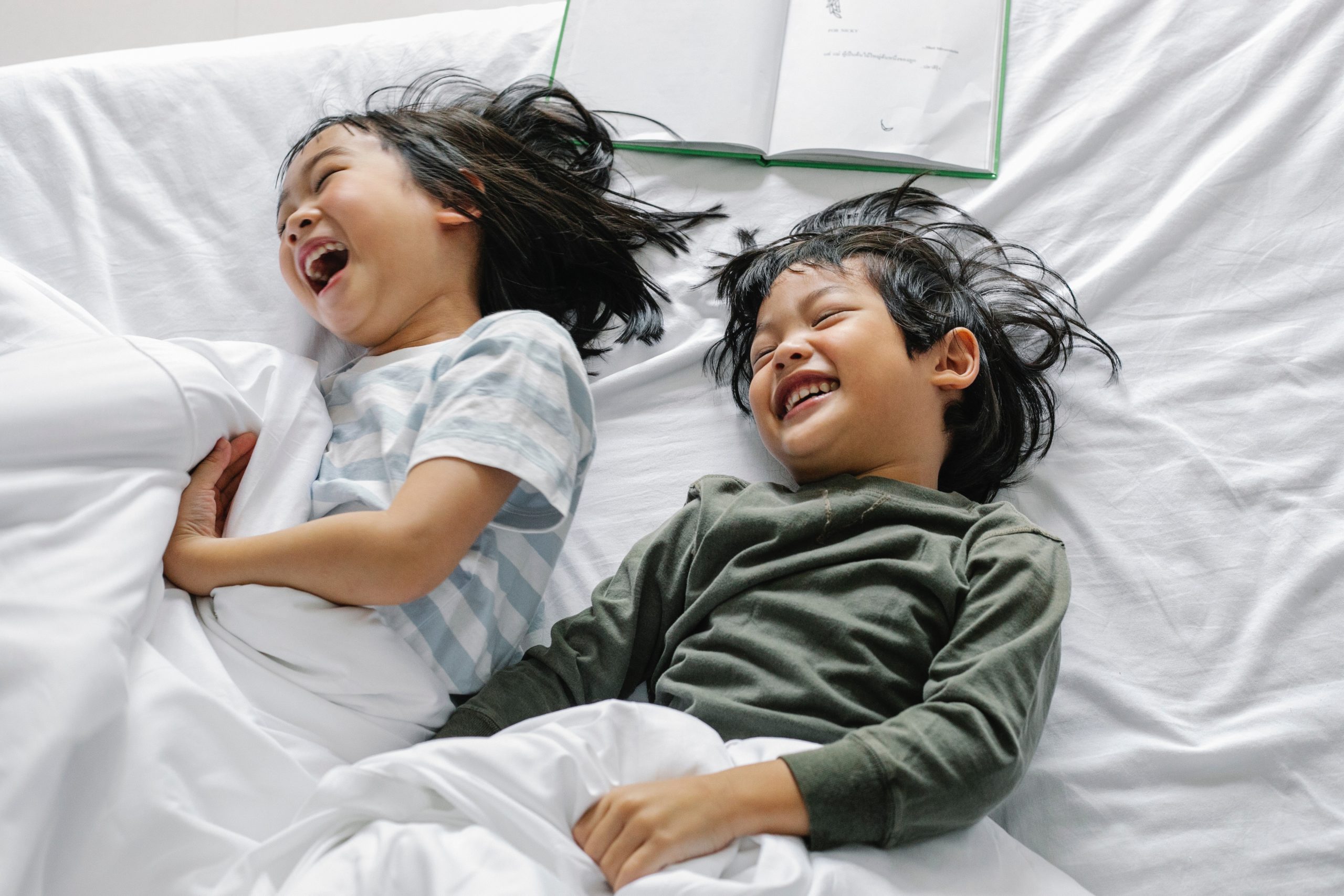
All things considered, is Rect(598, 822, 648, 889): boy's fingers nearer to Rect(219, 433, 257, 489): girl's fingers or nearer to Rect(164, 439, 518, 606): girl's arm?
A: Rect(164, 439, 518, 606): girl's arm

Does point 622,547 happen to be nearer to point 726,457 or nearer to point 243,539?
point 726,457

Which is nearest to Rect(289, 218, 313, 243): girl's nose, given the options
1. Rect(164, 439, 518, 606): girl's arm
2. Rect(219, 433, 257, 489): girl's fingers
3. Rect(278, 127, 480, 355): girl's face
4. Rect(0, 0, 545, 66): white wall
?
Rect(278, 127, 480, 355): girl's face

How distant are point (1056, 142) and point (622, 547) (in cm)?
64

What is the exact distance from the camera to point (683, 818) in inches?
27.2

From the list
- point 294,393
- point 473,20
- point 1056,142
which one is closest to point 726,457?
point 294,393

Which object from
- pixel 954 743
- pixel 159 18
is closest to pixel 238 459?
pixel 954 743

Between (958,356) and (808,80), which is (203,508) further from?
(808,80)

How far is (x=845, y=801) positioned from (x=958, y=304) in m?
0.51

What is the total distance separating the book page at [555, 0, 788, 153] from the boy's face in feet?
1.08

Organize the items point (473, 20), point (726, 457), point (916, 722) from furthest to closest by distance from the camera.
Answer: point (473, 20)
point (726, 457)
point (916, 722)

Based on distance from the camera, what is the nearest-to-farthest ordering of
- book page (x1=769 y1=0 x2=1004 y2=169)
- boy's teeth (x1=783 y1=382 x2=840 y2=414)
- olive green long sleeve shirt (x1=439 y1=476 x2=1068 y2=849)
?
olive green long sleeve shirt (x1=439 y1=476 x2=1068 y2=849), boy's teeth (x1=783 y1=382 x2=840 y2=414), book page (x1=769 y1=0 x2=1004 y2=169)

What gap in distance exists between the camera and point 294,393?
3.27 ft

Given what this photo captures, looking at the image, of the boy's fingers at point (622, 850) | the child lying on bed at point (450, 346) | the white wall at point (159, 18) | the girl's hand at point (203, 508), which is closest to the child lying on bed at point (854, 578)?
the boy's fingers at point (622, 850)

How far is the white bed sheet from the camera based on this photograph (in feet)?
2.81
